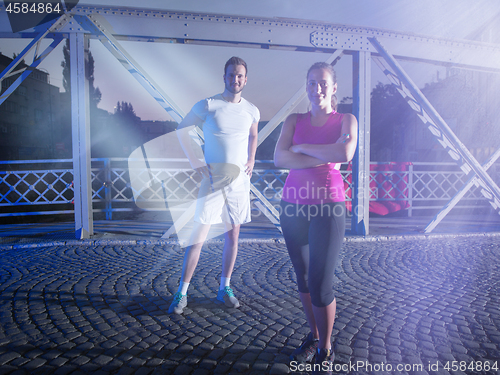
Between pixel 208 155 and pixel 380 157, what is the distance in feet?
109

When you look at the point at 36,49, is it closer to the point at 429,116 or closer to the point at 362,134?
the point at 362,134

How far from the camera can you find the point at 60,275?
412 cm

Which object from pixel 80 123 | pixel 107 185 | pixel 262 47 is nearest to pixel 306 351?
pixel 80 123

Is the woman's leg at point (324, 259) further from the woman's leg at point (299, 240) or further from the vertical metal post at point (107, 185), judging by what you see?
the vertical metal post at point (107, 185)

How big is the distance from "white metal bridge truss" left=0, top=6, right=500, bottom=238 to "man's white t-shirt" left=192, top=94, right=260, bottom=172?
2.62m

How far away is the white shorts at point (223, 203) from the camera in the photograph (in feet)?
10.1

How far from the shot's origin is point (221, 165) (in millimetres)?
3115

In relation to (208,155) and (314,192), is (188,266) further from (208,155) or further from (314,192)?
(314,192)

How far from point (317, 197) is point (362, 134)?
16.0ft

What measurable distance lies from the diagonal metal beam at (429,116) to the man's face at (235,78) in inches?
181

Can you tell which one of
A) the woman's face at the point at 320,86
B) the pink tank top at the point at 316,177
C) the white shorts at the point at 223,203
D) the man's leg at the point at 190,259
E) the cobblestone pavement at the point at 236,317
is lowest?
the cobblestone pavement at the point at 236,317

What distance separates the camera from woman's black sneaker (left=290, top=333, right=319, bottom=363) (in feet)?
7.48

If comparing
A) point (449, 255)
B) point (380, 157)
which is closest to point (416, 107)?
point (449, 255)

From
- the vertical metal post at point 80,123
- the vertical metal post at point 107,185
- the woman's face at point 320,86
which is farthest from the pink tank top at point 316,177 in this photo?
the vertical metal post at point 107,185
